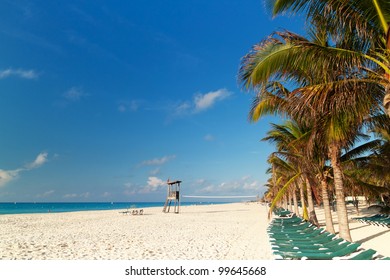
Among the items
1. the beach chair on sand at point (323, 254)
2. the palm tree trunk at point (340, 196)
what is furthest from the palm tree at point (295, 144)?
the beach chair on sand at point (323, 254)

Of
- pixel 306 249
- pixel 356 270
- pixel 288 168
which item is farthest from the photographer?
pixel 288 168

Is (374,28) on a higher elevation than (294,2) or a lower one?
lower

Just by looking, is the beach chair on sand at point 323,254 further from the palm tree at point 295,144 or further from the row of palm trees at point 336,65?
the palm tree at point 295,144

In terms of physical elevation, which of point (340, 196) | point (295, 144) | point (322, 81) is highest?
point (322, 81)

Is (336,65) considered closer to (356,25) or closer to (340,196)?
(356,25)

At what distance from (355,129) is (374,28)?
3534mm

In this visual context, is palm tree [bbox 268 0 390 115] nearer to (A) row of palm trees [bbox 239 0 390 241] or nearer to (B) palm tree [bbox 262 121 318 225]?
(A) row of palm trees [bbox 239 0 390 241]

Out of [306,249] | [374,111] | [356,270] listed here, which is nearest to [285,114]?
[374,111]

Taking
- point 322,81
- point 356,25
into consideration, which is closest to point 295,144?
point 322,81

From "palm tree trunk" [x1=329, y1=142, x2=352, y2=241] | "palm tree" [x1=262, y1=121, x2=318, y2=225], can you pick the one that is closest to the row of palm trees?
"palm tree trunk" [x1=329, y1=142, x2=352, y2=241]

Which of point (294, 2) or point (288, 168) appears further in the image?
point (288, 168)

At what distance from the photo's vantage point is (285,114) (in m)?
10.1

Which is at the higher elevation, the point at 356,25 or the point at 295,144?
the point at 356,25

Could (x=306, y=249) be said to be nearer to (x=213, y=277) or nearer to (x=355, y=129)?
(x=213, y=277)
